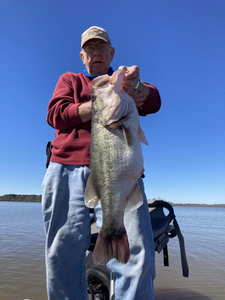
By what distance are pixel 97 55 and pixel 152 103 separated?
1014mm

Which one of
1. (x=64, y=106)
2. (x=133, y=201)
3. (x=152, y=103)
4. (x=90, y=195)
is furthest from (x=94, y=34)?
(x=133, y=201)

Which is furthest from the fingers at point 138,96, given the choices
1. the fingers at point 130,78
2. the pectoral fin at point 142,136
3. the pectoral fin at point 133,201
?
the pectoral fin at point 133,201

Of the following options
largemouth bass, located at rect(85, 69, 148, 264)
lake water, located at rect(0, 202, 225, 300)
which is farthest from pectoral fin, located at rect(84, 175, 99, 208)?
lake water, located at rect(0, 202, 225, 300)

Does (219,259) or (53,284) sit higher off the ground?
(53,284)

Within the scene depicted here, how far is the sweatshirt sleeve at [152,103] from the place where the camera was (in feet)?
7.99

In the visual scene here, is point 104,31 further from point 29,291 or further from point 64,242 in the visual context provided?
point 29,291

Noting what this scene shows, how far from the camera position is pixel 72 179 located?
2457mm

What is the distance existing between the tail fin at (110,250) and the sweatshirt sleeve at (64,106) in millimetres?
1250

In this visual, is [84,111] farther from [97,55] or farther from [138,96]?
[97,55]

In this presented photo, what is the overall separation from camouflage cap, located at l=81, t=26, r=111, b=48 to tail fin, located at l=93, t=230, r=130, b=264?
2354 millimetres

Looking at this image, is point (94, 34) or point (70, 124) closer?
point (70, 124)

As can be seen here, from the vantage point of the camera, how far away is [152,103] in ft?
8.16

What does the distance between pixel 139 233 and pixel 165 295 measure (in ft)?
11.0

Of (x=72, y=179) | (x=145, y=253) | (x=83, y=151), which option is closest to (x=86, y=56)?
(x=83, y=151)
